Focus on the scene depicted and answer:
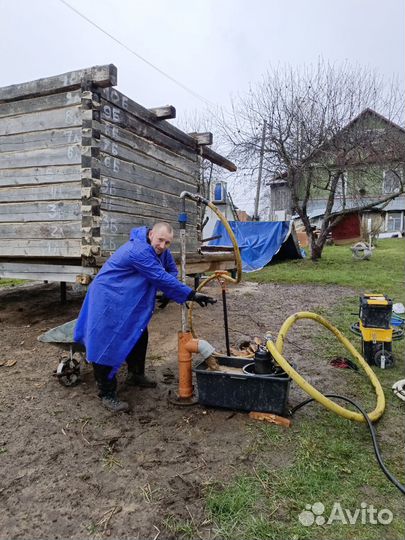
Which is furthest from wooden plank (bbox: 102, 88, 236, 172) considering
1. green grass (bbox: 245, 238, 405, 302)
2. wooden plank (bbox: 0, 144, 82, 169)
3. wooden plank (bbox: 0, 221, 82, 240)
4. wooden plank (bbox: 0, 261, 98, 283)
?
green grass (bbox: 245, 238, 405, 302)

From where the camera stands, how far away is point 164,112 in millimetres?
6039

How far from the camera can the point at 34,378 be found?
402 centimetres

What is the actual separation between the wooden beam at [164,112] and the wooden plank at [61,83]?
1.23m

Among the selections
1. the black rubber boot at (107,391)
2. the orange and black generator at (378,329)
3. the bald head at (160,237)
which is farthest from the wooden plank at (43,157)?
the orange and black generator at (378,329)

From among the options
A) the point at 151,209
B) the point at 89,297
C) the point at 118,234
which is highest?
the point at 151,209

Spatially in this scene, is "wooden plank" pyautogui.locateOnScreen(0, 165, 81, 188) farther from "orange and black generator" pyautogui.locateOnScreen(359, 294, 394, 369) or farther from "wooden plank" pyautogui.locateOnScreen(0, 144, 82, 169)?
"orange and black generator" pyautogui.locateOnScreen(359, 294, 394, 369)

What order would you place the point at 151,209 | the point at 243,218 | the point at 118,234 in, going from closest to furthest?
the point at 118,234 < the point at 151,209 < the point at 243,218

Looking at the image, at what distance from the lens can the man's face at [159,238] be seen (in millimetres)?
3344

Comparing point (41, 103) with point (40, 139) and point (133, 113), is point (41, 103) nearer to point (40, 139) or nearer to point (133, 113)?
point (40, 139)

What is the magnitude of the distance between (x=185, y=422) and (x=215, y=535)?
45.3 inches

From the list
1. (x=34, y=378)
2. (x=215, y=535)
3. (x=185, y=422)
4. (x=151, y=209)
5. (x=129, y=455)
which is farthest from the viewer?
(x=151, y=209)

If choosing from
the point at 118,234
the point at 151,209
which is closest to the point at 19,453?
the point at 118,234

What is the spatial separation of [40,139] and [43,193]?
69 cm

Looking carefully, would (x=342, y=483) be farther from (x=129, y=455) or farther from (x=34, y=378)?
(x=34, y=378)
